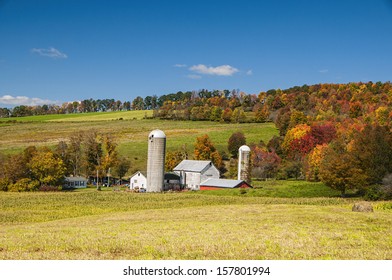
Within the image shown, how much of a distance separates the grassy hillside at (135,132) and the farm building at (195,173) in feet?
41.3

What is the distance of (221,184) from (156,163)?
29.2 feet

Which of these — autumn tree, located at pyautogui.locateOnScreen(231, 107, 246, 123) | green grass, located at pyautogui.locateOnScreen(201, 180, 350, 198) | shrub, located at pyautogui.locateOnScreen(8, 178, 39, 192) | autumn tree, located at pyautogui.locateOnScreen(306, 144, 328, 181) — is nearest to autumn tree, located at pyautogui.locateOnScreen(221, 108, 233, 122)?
autumn tree, located at pyautogui.locateOnScreen(231, 107, 246, 123)

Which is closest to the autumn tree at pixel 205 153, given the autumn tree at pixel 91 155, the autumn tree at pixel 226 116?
the autumn tree at pixel 91 155

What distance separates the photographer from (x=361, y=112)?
323ft

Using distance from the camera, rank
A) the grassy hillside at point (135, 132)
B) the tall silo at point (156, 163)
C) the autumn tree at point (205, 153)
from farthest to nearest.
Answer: the grassy hillside at point (135, 132)
the autumn tree at point (205, 153)
the tall silo at point (156, 163)

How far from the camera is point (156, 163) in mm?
57375

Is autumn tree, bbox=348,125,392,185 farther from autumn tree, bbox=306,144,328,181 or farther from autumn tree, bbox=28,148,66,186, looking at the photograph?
autumn tree, bbox=28,148,66,186

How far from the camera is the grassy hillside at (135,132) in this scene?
85250 millimetres

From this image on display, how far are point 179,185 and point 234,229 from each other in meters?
44.9

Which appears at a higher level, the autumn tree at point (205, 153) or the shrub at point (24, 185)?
the autumn tree at point (205, 153)

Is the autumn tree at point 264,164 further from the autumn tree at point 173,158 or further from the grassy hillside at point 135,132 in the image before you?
the grassy hillside at point 135,132

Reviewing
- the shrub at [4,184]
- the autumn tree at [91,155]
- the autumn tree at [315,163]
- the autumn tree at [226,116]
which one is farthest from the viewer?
the autumn tree at [226,116]

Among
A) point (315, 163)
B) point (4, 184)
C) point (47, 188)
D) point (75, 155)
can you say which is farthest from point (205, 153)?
point (4, 184)
